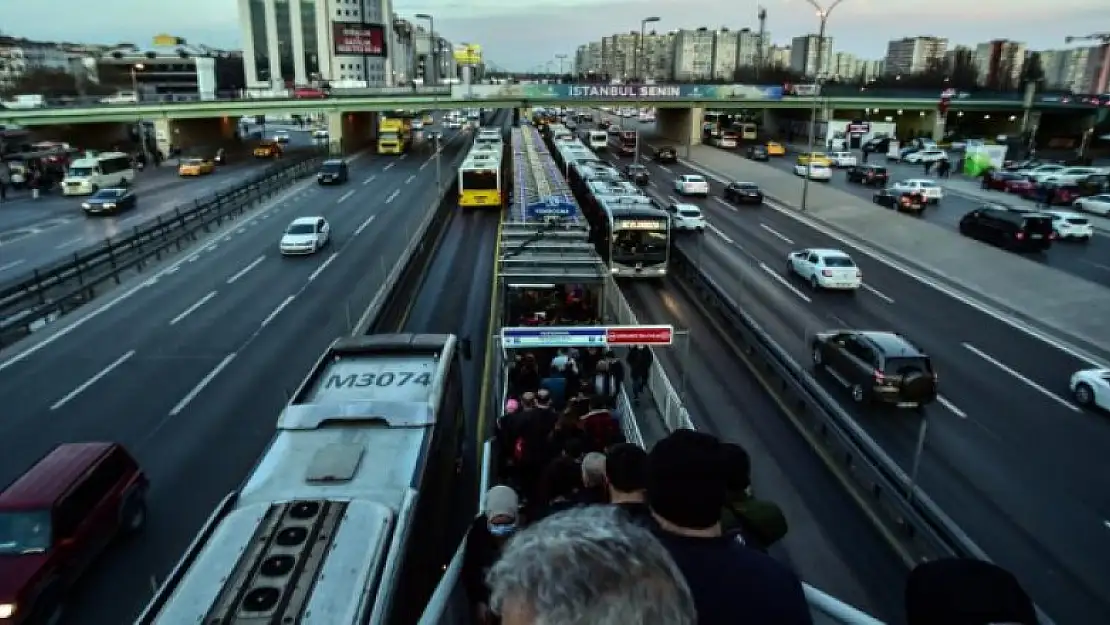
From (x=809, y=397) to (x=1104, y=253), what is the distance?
28333 mm

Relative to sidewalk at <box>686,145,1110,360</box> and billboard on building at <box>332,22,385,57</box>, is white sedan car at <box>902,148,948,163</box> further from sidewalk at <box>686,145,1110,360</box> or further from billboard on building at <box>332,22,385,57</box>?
billboard on building at <box>332,22,385,57</box>

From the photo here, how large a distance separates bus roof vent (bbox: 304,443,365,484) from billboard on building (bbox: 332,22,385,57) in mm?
168564

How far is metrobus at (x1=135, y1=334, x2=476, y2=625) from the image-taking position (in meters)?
6.48

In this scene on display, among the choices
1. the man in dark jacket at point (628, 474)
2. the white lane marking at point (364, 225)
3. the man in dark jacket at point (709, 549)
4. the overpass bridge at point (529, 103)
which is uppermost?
the overpass bridge at point (529, 103)

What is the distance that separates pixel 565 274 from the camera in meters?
18.9

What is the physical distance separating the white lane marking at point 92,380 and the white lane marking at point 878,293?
2591 cm

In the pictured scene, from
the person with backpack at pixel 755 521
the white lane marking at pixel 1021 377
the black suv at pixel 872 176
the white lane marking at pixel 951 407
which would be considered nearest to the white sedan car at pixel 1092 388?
the white lane marking at pixel 1021 377

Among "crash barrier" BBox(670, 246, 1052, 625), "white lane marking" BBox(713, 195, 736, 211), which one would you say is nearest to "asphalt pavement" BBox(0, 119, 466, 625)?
"crash barrier" BBox(670, 246, 1052, 625)

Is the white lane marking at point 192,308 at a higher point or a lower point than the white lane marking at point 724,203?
lower

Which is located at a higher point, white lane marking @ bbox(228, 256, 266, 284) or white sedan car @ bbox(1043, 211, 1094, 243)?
white sedan car @ bbox(1043, 211, 1094, 243)

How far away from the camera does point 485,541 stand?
5516mm

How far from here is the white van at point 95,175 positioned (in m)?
52.2

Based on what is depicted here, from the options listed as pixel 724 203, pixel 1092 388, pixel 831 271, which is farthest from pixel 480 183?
pixel 1092 388

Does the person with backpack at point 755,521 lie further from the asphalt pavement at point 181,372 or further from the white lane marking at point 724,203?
the white lane marking at point 724,203
